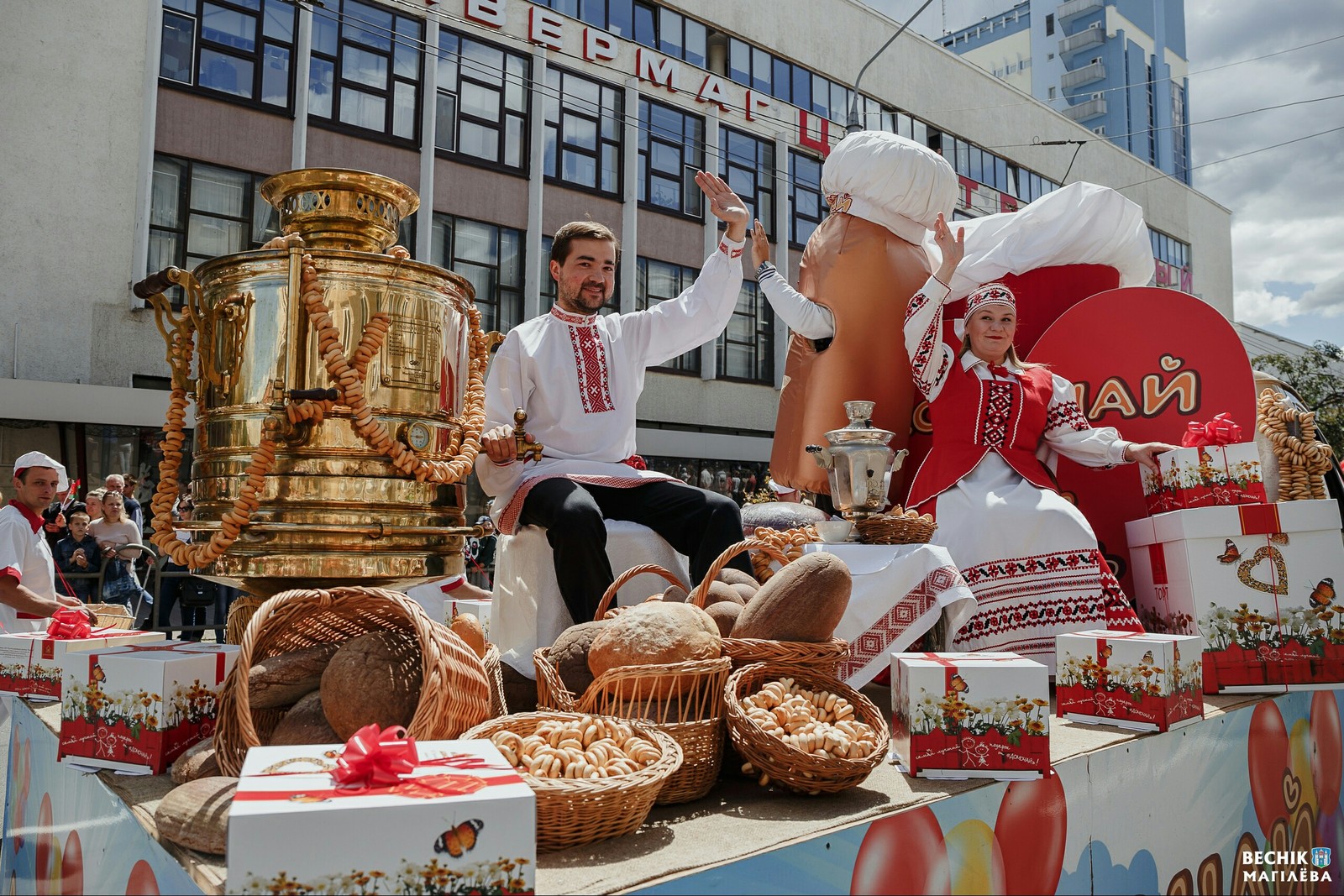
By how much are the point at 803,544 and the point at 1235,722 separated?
1.41 m

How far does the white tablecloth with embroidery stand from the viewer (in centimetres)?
298

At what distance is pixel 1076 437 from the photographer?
3709 mm

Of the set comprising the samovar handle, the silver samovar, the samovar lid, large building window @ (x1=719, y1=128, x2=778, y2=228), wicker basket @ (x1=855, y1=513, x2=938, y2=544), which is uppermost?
large building window @ (x1=719, y1=128, x2=778, y2=228)

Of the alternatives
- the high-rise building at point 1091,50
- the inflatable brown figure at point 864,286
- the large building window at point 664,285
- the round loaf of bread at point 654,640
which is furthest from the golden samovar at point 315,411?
the high-rise building at point 1091,50

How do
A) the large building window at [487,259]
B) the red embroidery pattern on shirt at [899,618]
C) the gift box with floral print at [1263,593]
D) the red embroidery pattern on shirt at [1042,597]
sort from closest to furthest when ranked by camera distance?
the red embroidery pattern on shirt at [899,618] < the gift box with floral print at [1263,593] < the red embroidery pattern on shirt at [1042,597] < the large building window at [487,259]

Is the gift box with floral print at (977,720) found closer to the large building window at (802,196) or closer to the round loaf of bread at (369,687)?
the round loaf of bread at (369,687)

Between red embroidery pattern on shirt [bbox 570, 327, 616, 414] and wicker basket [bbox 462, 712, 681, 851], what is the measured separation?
191 cm

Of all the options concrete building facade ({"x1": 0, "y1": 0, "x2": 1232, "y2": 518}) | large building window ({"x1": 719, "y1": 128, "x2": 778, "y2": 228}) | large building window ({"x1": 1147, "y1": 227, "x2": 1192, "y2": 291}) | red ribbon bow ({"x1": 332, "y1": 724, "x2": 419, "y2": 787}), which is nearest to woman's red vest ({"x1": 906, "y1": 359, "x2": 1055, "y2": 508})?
red ribbon bow ({"x1": 332, "y1": 724, "x2": 419, "y2": 787})

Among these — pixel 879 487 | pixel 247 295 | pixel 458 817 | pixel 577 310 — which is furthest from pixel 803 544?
pixel 458 817

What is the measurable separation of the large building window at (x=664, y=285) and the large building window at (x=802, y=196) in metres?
3.02

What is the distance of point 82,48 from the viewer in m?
12.0

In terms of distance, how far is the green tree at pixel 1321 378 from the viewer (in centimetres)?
1901

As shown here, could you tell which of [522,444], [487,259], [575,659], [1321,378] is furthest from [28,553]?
[1321,378]

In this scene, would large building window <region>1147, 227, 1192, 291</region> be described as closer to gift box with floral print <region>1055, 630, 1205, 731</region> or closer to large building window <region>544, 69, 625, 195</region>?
large building window <region>544, 69, 625, 195</region>
